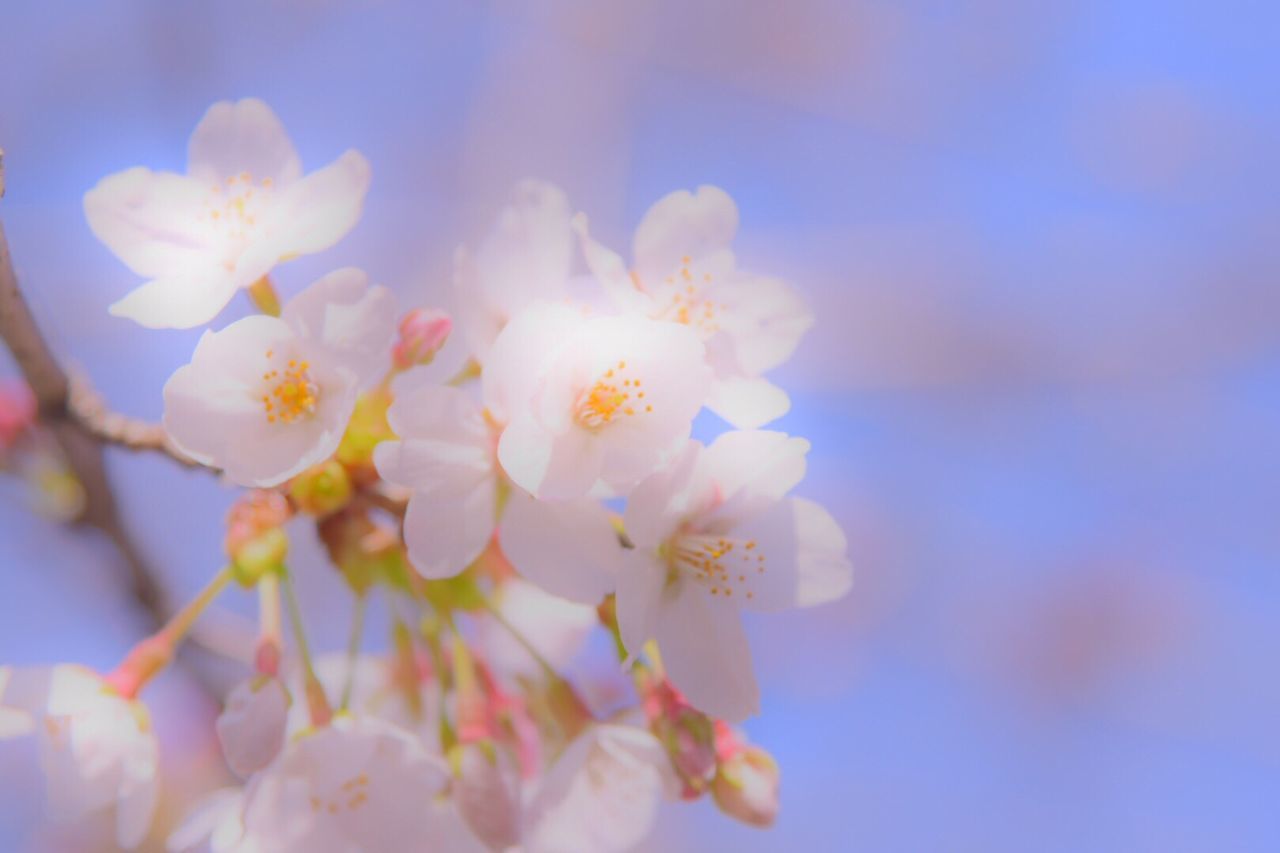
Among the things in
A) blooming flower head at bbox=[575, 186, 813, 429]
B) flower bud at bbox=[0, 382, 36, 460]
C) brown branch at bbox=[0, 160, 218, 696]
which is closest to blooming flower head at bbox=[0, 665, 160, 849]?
brown branch at bbox=[0, 160, 218, 696]

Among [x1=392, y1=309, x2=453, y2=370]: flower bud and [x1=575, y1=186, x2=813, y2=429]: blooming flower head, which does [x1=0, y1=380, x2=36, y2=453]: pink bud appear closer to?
[x1=392, y1=309, x2=453, y2=370]: flower bud

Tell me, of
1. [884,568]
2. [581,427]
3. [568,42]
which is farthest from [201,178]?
[884,568]

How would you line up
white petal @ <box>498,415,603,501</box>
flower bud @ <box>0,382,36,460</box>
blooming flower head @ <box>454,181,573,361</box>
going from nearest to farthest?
white petal @ <box>498,415,603,501</box>
blooming flower head @ <box>454,181,573,361</box>
flower bud @ <box>0,382,36,460</box>

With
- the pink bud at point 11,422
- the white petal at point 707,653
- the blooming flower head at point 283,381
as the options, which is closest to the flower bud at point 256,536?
the blooming flower head at point 283,381

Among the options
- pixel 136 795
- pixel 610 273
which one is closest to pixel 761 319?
pixel 610 273

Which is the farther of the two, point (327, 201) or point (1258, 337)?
point (1258, 337)

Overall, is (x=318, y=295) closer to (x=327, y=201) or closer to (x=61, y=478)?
(x=327, y=201)

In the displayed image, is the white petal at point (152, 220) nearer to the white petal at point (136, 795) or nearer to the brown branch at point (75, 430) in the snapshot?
the brown branch at point (75, 430)

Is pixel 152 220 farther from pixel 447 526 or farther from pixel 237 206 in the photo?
pixel 447 526
